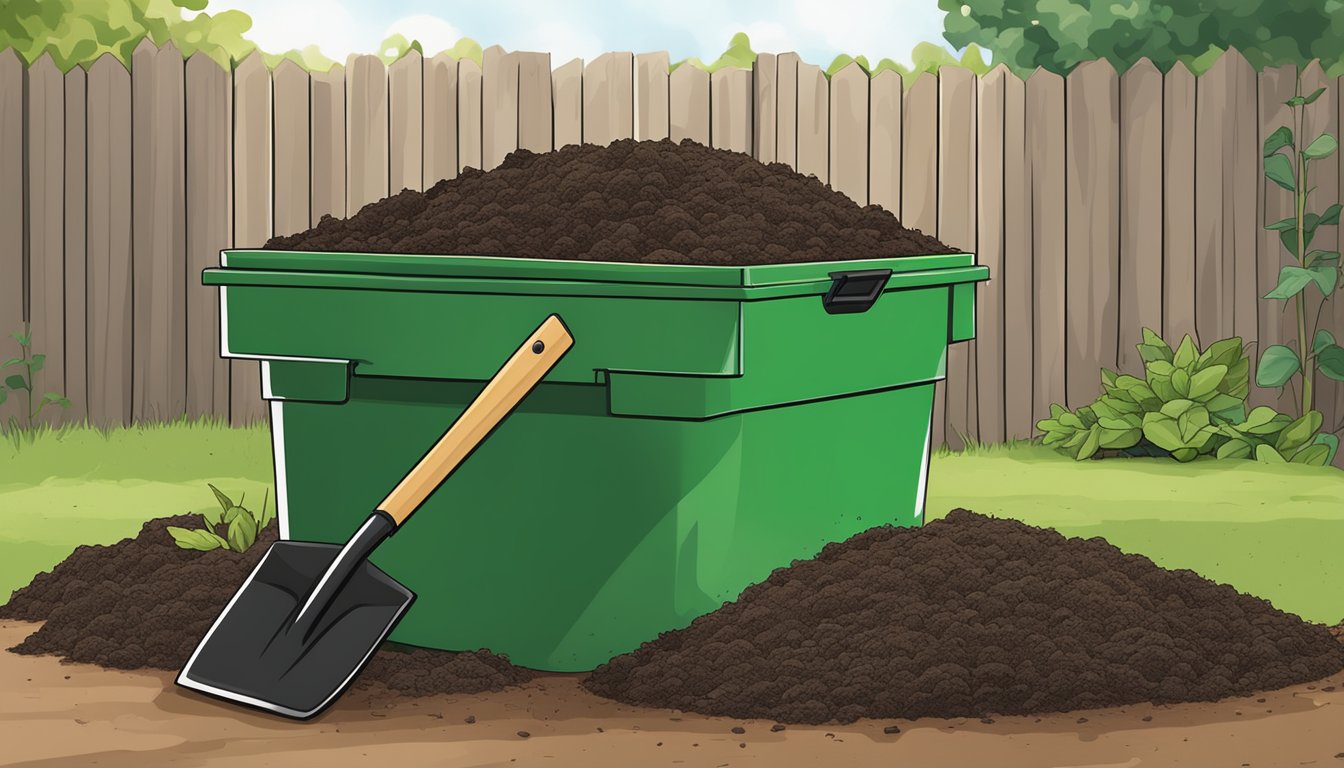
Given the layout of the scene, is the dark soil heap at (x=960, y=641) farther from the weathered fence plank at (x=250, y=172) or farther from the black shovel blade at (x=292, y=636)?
the weathered fence plank at (x=250, y=172)

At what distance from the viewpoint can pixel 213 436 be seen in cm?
718

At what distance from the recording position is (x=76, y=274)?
7820mm

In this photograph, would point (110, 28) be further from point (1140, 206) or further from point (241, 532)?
point (241, 532)

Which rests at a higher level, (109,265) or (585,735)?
(109,265)

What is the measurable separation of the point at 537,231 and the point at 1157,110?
178 inches

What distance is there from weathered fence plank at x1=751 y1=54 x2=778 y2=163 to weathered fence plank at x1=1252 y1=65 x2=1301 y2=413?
6.97 feet

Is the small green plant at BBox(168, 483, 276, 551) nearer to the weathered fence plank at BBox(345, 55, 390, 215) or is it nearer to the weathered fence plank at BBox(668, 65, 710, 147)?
the weathered fence plank at BBox(345, 55, 390, 215)

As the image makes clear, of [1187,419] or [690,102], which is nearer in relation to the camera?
[1187,419]

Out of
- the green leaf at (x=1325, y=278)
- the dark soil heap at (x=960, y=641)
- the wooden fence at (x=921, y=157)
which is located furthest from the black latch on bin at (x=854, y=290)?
the green leaf at (x=1325, y=278)

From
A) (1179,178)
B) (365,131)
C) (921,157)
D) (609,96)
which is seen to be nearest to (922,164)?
(921,157)

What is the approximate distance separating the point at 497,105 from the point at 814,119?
1386 millimetres

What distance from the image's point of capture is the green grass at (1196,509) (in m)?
4.81

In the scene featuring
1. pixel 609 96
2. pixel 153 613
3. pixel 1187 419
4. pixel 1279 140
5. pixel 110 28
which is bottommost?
pixel 153 613

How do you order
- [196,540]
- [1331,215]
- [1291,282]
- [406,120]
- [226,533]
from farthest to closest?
[406,120] → [1331,215] → [1291,282] → [226,533] → [196,540]
